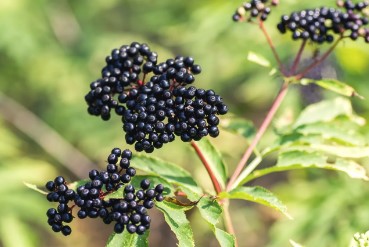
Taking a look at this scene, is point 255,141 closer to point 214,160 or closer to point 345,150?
point 214,160

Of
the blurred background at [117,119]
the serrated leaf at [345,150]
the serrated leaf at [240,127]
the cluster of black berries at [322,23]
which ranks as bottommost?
the serrated leaf at [345,150]

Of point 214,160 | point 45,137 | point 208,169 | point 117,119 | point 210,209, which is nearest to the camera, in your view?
point 210,209

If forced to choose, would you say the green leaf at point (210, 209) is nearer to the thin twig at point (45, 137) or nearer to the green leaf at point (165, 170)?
the green leaf at point (165, 170)

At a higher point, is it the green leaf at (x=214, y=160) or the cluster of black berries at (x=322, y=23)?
the cluster of black berries at (x=322, y=23)

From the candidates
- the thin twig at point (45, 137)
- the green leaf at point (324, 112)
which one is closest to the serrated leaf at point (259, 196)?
the green leaf at point (324, 112)

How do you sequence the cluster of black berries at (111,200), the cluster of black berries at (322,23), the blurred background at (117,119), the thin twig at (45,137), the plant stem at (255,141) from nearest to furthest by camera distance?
1. the cluster of black berries at (111,200)
2. the plant stem at (255,141)
3. the cluster of black berries at (322,23)
4. the blurred background at (117,119)
5. the thin twig at (45,137)

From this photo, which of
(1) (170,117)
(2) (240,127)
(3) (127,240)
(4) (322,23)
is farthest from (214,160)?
(4) (322,23)
